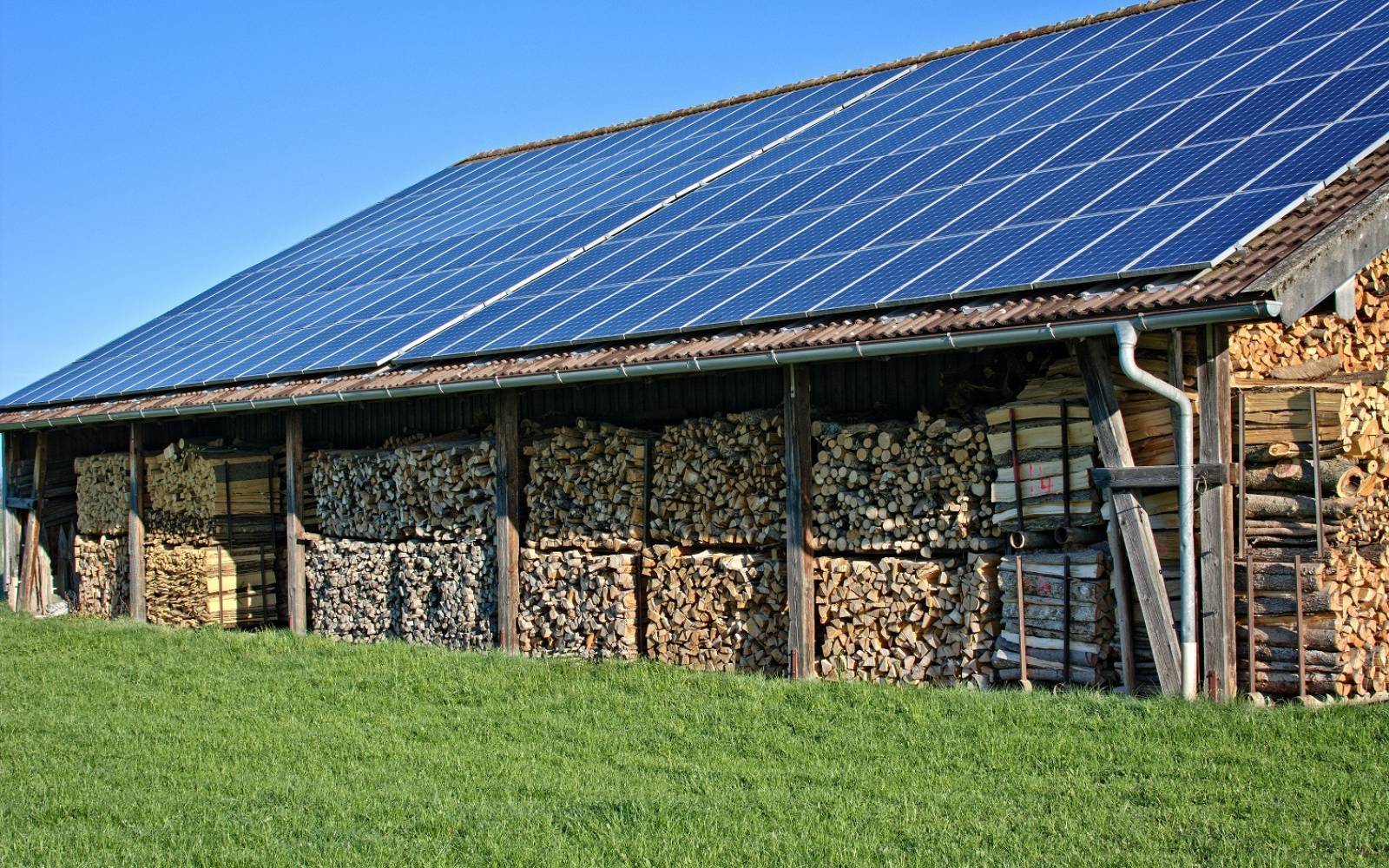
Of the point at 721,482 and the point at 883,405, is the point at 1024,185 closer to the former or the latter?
the point at 883,405

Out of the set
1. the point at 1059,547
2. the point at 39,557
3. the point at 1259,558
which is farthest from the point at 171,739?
the point at 39,557

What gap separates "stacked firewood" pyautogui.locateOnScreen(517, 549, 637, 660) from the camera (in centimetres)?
1332

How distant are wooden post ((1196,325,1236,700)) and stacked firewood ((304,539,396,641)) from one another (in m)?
8.70

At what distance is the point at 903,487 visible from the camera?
11.4m

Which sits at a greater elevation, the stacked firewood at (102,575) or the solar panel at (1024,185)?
the solar panel at (1024,185)

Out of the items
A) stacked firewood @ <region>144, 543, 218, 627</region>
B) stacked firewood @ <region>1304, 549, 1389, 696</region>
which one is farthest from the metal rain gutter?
stacked firewood @ <region>144, 543, 218, 627</region>

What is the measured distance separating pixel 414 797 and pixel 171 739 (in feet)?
10.1

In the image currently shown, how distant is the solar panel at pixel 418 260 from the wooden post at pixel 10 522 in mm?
1191

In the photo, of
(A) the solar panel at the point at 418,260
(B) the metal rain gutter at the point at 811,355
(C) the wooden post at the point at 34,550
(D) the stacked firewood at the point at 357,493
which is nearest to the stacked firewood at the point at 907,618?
(B) the metal rain gutter at the point at 811,355

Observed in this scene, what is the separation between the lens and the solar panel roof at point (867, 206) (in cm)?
1091

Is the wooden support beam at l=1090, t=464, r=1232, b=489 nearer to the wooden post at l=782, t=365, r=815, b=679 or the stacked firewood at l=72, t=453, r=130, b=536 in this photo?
the wooden post at l=782, t=365, r=815, b=679

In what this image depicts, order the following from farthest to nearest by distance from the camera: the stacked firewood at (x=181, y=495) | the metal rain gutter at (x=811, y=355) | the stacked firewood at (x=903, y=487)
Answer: the stacked firewood at (x=181, y=495) → the stacked firewood at (x=903, y=487) → the metal rain gutter at (x=811, y=355)

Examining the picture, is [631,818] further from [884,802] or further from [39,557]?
[39,557]

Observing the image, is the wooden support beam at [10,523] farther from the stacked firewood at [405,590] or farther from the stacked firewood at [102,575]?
the stacked firewood at [405,590]
